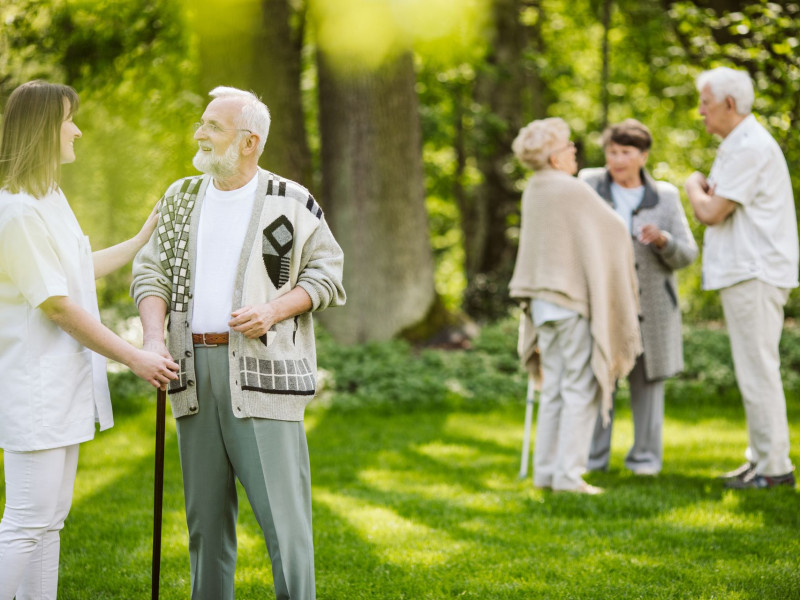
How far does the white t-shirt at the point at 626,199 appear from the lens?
626 centimetres

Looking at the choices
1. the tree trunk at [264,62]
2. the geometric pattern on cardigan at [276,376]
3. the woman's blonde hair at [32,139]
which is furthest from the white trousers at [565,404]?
the tree trunk at [264,62]

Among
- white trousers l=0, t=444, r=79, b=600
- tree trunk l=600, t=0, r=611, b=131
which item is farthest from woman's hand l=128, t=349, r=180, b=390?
tree trunk l=600, t=0, r=611, b=131

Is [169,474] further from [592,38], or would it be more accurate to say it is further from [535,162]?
[592,38]

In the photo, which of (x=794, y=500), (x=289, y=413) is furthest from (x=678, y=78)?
(x=289, y=413)

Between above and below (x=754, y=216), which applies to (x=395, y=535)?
below

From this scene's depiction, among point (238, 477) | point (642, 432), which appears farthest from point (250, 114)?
point (642, 432)

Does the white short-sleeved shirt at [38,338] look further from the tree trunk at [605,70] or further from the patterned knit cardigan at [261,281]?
the tree trunk at [605,70]

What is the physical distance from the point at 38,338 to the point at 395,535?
245 cm

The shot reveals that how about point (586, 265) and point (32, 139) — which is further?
point (586, 265)

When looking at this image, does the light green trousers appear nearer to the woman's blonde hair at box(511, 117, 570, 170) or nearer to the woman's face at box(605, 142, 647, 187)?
the woman's blonde hair at box(511, 117, 570, 170)

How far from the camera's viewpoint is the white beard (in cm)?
326

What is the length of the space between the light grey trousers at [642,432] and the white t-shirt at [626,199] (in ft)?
3.22

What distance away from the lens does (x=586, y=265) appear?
18.4ft

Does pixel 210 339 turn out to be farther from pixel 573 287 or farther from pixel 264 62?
pixel 264 62
